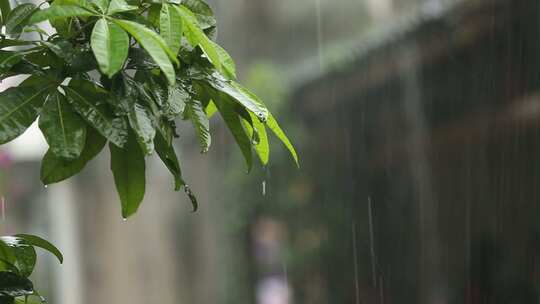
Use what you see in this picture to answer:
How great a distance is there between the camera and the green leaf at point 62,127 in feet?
3.43

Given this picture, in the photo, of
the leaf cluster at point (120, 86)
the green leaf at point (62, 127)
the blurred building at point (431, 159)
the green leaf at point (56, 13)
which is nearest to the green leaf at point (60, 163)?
the leaf cluster at point (120, 86)

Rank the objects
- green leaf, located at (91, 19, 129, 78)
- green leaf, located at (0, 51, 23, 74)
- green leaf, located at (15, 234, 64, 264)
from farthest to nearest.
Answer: green leaf, located at (15, 234, 64, 264) → green leaf, located at (0, 51, 23, 74) → green leaf, located at (91, 19, 129, 78)

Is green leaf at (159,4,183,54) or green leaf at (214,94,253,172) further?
green leaf at (214,94,253,172)

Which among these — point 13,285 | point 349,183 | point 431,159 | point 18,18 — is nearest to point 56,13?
point 18,18

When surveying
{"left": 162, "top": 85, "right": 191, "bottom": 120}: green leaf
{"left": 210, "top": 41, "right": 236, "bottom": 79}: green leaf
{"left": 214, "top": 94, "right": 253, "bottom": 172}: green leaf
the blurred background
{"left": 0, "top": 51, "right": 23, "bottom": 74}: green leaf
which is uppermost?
{"left": 0, "top": 51, "right": 23, "bottom": 74}: green leaf

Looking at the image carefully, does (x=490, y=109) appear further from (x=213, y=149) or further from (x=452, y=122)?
(x=213, y=149)

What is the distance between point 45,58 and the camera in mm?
1168

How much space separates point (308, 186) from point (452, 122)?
4.24 feet

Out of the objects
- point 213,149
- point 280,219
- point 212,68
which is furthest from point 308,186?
point 212,68

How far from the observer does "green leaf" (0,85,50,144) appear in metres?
1.05

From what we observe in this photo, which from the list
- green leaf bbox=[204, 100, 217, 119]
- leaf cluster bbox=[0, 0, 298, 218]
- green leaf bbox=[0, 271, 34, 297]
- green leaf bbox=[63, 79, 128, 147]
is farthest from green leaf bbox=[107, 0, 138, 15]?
green leaf bbox=[0, 271, 34, 297]

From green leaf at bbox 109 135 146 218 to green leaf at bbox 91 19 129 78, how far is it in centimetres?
18

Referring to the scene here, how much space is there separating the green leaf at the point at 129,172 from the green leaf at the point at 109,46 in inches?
7.0

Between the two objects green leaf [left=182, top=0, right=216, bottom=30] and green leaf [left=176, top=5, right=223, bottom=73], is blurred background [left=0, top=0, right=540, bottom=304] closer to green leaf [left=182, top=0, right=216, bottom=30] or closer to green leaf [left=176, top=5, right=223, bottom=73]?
green leaf [left=182, top=0, right=216, bottom=30]
